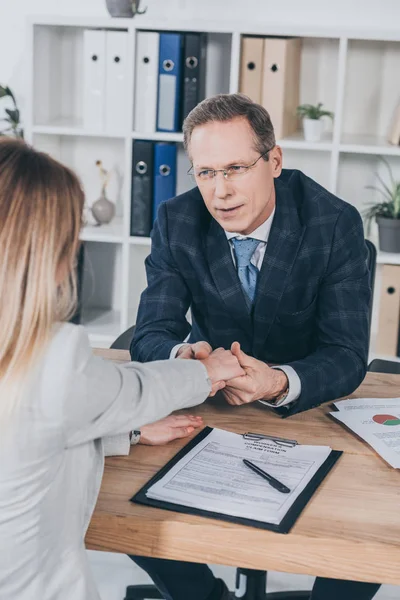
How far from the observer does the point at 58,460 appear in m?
1.14

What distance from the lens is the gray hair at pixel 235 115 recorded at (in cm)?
187

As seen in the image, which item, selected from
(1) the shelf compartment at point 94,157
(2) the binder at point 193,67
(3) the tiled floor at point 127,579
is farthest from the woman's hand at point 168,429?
(1) the shelf compartment at point 94,157

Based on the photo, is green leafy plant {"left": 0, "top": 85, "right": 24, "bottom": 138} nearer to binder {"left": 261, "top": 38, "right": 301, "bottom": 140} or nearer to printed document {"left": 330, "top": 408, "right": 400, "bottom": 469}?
binder {"left": 261, "top": 38, "right": 301, "bottom": 140}

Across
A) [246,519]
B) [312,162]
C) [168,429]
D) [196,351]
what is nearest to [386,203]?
[312,162]

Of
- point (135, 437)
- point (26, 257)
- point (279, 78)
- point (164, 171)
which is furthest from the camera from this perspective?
point (164, 171)

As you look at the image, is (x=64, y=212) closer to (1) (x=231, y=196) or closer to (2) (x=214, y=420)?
(2) (x=214, y=420)

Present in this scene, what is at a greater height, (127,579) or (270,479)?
(270,479)

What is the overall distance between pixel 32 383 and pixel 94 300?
2686 mm

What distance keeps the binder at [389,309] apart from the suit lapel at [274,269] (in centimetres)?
129

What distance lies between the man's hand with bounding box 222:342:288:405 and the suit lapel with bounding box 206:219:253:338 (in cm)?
30

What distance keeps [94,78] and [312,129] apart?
0.84 m

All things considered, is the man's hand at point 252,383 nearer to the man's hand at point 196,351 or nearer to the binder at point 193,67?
the man's hand at point 196,351

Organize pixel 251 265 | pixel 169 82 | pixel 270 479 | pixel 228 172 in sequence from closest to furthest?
pixel 270 479 → pixel 228 172 → pixel 251 265 → pixel 169 82

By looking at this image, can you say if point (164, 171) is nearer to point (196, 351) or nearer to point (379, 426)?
point (196, 351)
